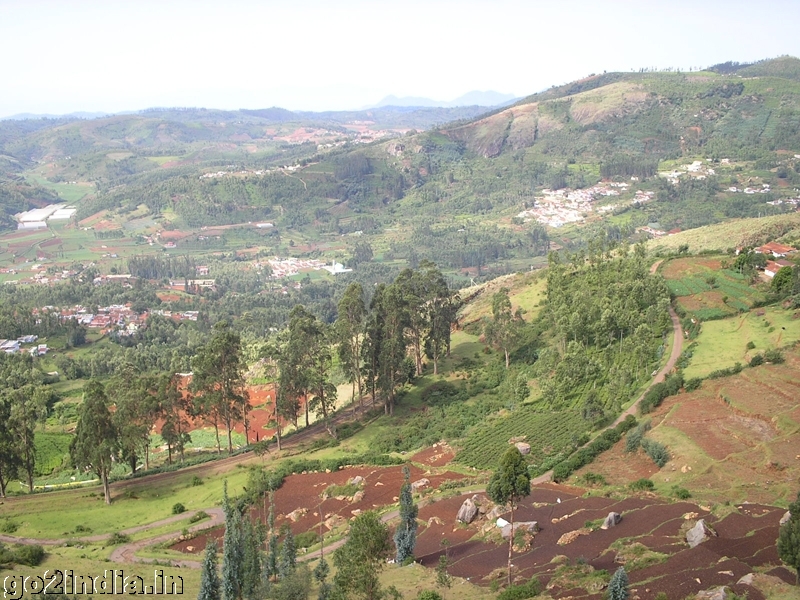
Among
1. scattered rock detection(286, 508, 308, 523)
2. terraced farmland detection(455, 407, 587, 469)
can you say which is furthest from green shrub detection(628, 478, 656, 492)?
scattered rock detection(286, 508, 308, 523)

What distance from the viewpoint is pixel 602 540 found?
90.2 feet

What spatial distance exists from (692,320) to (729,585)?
35.2m

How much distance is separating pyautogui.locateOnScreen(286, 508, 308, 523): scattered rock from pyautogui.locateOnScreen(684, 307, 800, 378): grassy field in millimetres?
26457

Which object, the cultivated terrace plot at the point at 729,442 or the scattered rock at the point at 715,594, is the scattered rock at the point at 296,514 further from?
the scattered rock at the point at 715,594

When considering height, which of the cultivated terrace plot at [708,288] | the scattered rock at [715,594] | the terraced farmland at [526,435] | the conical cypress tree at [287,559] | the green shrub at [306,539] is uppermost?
the cultivated terrace plot at [708,288]

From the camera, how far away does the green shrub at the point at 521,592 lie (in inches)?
928

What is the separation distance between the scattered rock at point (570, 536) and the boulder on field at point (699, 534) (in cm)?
418

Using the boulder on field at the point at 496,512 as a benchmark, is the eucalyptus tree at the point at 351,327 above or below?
above

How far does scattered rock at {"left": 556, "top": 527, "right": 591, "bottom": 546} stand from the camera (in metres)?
28.0

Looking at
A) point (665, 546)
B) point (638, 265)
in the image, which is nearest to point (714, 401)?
point (665, 546)

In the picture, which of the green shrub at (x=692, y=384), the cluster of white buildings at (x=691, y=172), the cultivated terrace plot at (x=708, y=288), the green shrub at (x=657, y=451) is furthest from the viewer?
the cluster of white buildings at (x=691, y=172)

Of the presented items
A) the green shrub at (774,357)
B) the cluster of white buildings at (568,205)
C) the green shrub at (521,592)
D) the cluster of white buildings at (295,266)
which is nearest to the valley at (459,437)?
the green shrub at (521,592)

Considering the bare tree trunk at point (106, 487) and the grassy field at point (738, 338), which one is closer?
the bare tree trunk at point (106, 487)

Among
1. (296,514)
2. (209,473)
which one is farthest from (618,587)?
(209,473)
